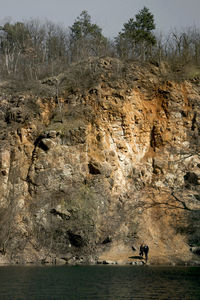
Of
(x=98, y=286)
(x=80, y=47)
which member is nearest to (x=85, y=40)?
(x=80, y=47)

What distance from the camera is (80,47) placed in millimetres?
62062

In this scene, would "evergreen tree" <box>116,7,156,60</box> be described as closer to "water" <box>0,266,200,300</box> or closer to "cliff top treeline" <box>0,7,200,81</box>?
"cliff top treeline" <box>0,7,200,81</box>

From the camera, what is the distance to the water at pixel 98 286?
1828 cm

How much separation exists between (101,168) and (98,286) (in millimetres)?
23622

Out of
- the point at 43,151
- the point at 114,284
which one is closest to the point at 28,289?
the point at 114,284

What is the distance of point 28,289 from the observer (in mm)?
20016

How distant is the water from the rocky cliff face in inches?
451

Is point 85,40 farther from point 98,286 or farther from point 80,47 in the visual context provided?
point 98,286

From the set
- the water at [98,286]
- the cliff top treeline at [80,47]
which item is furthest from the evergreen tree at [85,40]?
the water at [98,286]

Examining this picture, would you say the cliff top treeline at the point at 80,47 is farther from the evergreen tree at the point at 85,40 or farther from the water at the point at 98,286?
the water at the point at 98,286

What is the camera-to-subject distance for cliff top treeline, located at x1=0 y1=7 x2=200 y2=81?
5450 cm

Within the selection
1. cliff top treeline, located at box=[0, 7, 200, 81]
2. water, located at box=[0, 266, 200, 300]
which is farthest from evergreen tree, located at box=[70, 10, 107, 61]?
water, located at box=[0, 266, 200, 300]

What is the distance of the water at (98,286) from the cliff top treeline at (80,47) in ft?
108

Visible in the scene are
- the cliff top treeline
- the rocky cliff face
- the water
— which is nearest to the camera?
the water
